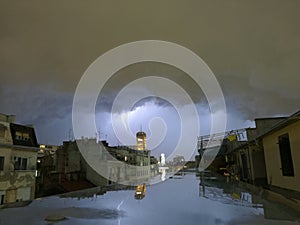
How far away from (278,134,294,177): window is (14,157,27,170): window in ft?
63.8

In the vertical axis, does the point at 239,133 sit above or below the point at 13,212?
above

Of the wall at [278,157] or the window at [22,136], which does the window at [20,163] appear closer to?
the window at [22,136]

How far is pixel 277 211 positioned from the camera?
4.93 metres

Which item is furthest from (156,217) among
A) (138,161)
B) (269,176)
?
(138,161)

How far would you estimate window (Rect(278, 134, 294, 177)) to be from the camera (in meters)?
9.04

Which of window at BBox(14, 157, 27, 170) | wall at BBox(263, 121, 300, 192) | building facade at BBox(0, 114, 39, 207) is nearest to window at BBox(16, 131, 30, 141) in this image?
building facade at BBox(0, 114, 39, 207)

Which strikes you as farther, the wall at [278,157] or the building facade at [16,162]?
the building facade at [16,162]

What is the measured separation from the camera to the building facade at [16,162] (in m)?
17.6

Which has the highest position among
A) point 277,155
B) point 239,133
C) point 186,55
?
point 186,55

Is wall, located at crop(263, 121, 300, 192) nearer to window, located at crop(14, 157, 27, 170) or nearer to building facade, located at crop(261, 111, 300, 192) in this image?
building facade, located at crop(261, 111, 300, 192)

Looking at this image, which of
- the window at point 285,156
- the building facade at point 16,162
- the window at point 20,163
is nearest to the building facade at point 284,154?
the window at point 285,156

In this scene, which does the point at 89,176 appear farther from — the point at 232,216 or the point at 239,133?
the point at 232,216

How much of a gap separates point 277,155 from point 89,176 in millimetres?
22048

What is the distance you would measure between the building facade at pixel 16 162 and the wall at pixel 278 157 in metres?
16.3
